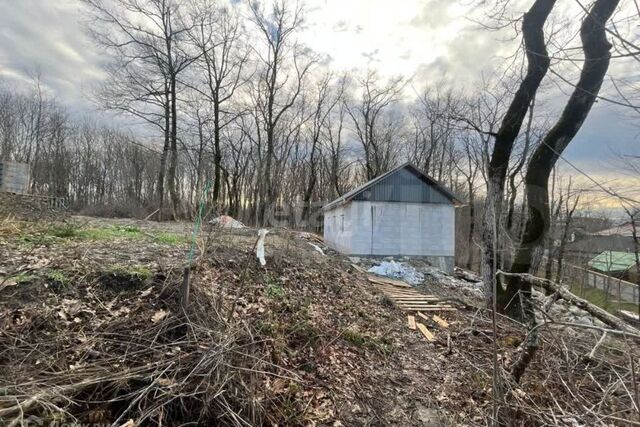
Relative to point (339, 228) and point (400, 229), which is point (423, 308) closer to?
point (400, 229)

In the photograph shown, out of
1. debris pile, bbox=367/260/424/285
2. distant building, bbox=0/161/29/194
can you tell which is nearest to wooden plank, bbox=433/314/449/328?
debris pile, bbox=367/260/424/285

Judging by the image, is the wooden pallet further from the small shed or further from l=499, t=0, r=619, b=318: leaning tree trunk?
the small shed

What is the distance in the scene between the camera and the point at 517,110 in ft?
21.8

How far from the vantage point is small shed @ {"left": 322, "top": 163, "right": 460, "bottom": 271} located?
683 inches

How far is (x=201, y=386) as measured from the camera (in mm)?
3160

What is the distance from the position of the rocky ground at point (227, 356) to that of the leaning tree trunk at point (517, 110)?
6.90ft

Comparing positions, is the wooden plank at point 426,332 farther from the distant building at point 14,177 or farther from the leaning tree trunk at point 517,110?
the distant building at point 14,177

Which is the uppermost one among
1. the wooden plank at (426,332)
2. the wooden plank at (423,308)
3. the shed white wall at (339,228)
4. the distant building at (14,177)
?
the distant building at (14,177)

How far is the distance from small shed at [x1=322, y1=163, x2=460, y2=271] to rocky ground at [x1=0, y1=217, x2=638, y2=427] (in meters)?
11.0

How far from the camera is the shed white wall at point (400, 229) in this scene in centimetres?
1730

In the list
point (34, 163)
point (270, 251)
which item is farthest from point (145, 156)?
point (270, 251)

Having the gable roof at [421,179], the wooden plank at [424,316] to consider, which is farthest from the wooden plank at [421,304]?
the gable roof at [421,179]

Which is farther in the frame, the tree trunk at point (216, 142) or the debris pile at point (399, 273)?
the tree trunk at point (216, 142)

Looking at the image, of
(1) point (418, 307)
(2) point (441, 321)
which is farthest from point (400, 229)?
(2) point (441, 321)
